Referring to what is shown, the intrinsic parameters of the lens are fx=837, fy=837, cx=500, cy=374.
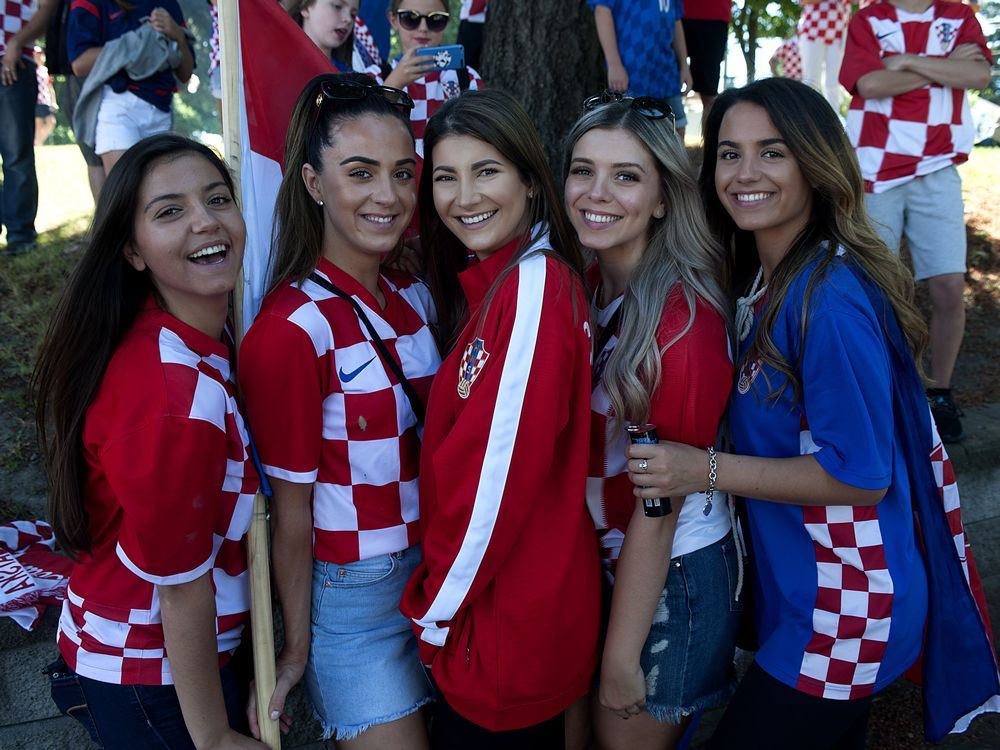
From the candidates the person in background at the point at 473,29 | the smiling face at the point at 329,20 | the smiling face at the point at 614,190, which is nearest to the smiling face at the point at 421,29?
the smiling face at the point at 329,20

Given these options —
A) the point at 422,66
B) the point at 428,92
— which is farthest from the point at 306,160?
the point at 428,92

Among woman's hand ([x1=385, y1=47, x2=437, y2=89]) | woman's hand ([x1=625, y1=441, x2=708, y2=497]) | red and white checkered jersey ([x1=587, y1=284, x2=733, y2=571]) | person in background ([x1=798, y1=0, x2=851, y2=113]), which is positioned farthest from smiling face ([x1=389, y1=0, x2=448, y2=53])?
person in background ([x1=798, y1=0, x2=851, y2=113])

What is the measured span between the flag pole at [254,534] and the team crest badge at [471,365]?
25.0 inches

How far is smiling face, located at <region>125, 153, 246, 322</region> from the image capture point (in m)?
2.08

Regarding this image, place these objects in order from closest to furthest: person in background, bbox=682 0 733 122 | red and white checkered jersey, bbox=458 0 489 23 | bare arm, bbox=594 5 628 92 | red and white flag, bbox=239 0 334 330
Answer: red and white flag, bbox=239 0 334 330
bare arm, bbox=594 5 628 92
red and white checkered jersey, bbox=458 0 489 23
person in background, bbox=682 0 733 122

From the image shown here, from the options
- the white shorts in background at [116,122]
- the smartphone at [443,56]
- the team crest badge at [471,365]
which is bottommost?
the team crest badge at [471,365]

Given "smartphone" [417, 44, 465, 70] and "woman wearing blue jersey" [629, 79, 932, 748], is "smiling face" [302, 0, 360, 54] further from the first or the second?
"woman wearing blue jersey" [629, 79, 932, 748]

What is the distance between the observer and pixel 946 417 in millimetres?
4309

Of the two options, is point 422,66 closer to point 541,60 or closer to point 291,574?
point 541,60

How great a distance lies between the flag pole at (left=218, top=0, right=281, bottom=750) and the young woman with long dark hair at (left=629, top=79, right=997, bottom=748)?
1.01m

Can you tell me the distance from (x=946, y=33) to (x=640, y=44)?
1614mm

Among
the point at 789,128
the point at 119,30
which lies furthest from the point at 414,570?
the point at 119,30

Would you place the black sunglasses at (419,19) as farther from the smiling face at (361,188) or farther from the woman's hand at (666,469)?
the woman's hand at (666,469)

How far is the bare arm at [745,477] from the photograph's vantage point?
2.05 m
